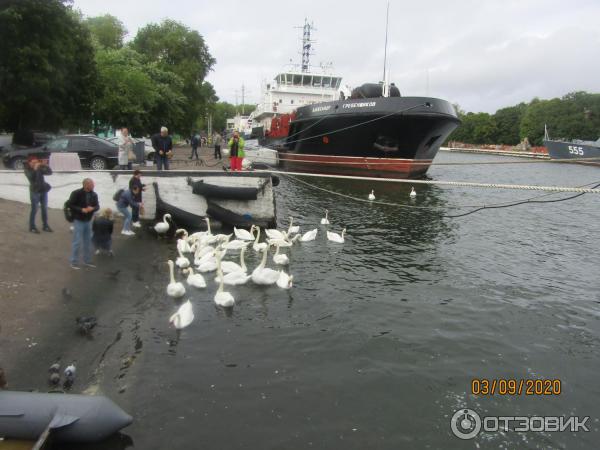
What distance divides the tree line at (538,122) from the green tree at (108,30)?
5692 cm

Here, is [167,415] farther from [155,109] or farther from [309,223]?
[155,109]

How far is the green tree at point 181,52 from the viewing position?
168 feet

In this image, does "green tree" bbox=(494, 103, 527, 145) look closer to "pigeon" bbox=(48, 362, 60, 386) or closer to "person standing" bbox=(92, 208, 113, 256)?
"person standing" bbox=(92, 208, 113, 256)

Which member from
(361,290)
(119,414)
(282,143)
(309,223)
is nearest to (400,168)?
(282,143)

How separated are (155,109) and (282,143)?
1506 centimetres

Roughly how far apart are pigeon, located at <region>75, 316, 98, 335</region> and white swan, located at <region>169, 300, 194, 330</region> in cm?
103

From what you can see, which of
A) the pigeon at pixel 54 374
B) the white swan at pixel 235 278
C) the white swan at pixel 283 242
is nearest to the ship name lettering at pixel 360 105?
the white swan at pixel 283 242

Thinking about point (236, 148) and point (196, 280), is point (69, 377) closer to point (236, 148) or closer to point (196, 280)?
point (196, 280)

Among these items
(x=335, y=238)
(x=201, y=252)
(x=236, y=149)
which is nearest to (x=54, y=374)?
(x=201, y=252)

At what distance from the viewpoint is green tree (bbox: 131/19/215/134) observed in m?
51.2

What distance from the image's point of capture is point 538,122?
3738 inches

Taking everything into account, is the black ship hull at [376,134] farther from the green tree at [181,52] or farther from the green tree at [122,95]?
the green tree at [181,52]

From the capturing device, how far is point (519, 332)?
268 inches

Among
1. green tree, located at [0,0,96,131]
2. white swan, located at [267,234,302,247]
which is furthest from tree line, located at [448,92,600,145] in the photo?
white swan, located at [267,234,302,247]
